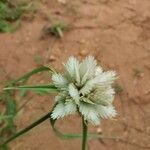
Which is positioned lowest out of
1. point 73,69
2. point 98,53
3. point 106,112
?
point 106,112

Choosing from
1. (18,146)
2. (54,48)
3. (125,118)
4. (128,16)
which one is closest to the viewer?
(18,146)

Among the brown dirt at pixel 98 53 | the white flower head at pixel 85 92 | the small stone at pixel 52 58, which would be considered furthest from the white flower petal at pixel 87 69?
the small stone at pixel 52 58

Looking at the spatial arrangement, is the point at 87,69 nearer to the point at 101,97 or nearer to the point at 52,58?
the point at 101,97

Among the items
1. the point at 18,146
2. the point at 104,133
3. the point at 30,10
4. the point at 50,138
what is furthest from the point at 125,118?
the point at 30,10

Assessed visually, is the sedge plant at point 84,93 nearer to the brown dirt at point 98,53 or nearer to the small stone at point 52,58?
the brown dirt at point 98,53

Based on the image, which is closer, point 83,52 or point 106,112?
point 106,112

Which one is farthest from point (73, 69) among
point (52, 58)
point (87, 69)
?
point (52, 58)

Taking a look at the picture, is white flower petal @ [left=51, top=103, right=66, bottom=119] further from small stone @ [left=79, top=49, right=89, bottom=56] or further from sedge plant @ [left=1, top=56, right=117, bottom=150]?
small stone @ [left=79, top=49, right=89, bottom=56]

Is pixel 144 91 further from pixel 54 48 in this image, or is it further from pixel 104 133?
pixel 54 48

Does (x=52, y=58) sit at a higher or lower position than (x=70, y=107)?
higher
